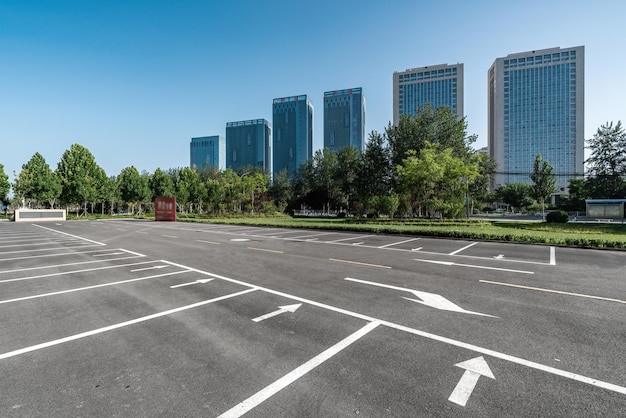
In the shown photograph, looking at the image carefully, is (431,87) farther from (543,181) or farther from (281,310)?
(281,310)

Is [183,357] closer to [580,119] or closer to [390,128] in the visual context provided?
[390,128]

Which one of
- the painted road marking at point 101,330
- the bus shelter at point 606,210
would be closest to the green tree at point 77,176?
the painted road marking at point 101,330

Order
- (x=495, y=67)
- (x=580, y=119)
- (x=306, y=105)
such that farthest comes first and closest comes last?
1. (x=306, y=105)
2. (x=495, y=67)
3. (x=580, y=119)

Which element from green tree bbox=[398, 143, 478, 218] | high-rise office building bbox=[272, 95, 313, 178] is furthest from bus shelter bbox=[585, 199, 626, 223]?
high-rise office building bbox=[272, 95, 313, 178]

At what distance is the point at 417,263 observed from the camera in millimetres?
10211

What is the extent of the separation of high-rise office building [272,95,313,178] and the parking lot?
151041 mm

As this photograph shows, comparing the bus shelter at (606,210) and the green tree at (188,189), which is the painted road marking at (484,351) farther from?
the green tree at (188,189)

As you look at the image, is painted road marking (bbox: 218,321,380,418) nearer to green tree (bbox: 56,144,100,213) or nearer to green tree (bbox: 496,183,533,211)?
green tree (bbox: 56,144,100,213)

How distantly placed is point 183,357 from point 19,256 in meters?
13.6

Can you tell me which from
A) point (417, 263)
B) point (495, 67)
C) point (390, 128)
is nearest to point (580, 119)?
point (495, 67)

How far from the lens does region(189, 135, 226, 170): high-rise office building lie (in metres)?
165

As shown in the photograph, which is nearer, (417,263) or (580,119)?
(417,263)

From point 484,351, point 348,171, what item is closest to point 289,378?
point 484,351

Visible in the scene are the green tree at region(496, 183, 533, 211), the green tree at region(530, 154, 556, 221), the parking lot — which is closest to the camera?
the parking lot
